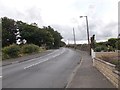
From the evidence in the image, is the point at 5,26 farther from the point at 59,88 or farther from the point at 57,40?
the point at 57,40

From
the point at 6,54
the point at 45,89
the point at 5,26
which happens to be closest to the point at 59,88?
the point at 45,89

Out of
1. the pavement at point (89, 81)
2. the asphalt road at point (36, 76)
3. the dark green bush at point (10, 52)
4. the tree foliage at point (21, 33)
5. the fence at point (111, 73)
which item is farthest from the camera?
the tree foliage at point (21, 33)

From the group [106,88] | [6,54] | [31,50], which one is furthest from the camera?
[31,50]

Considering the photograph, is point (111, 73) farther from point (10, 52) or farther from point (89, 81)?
point (10, 52)

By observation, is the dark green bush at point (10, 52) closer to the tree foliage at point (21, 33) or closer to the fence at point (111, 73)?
the tree foliage at point (21, 33)

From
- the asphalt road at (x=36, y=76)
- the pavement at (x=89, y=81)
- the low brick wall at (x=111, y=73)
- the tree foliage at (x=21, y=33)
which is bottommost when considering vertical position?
the asphalt road at (x=36, y=76)

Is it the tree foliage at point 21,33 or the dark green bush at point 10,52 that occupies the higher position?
the tree foliage at point 21,33

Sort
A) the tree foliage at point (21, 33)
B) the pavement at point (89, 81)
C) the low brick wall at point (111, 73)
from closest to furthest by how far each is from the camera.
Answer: the low brick wall at point (111, 73) < the pavement at point (89, 81) < the tree foliage at point (21, 33)

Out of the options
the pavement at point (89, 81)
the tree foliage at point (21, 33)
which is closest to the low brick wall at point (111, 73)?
the pavement at point (89, 81)

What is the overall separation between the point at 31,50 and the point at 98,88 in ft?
184

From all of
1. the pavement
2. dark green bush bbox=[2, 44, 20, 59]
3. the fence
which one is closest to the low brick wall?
the fence

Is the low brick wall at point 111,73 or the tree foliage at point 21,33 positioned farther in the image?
the tree foliage at point 21,33

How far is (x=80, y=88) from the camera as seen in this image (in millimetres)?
13047


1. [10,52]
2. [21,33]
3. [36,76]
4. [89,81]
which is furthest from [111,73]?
[21,33]
